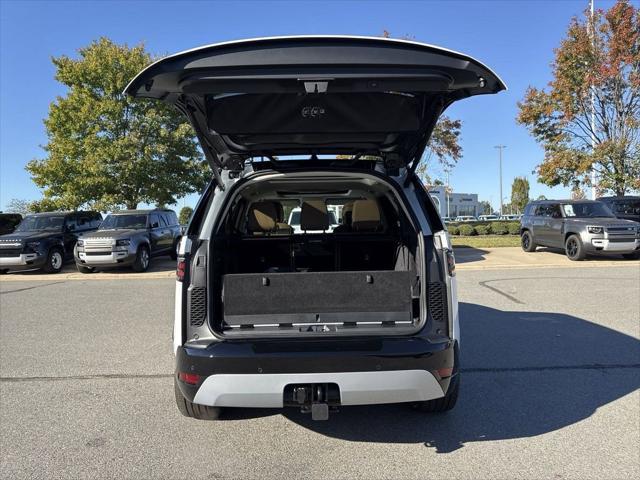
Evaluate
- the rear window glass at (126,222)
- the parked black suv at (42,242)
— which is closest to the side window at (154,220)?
the rear window glass at (126,222)

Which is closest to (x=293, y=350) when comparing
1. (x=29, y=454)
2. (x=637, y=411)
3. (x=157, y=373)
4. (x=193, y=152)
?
(x=29, y=454)

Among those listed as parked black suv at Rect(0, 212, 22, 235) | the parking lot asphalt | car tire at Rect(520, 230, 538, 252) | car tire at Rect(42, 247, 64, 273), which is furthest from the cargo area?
parked black suv at Rect(0, 212, 22, 235)

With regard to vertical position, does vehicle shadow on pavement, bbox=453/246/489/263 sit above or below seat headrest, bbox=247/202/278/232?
below

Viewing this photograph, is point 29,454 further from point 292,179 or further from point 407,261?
point 407,261

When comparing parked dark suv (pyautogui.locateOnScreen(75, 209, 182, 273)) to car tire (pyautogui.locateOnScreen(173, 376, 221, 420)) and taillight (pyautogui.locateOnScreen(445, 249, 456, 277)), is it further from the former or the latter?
taillight (pyautogui.locateOnScreen(445, 249, 456, 277))

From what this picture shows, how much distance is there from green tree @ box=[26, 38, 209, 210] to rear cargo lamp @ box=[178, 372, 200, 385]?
19.9 m

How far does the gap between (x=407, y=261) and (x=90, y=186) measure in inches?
840

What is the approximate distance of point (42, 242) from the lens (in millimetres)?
13602

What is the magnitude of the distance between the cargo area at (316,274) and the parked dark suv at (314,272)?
1 centimetres

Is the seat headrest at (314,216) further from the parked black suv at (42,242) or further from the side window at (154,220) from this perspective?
the parked black suv at (42,242)

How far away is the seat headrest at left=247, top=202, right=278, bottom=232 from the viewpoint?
446cm

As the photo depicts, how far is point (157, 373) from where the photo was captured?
473cm

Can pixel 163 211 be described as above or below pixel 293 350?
above

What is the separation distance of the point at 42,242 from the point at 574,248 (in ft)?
49.5
